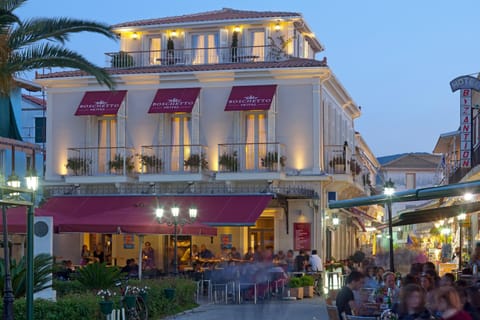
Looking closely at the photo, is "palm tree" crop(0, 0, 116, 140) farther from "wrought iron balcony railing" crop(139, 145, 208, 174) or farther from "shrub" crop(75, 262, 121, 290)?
"wrought iron balcony railing" crop(139, 145, 208, 174)

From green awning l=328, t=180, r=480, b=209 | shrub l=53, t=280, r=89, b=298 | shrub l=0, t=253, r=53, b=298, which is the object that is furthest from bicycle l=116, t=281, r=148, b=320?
green awning l=328, t=180, r=480, b=209

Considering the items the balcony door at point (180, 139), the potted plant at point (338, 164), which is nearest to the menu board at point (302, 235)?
the potted plant at point (338, 164)

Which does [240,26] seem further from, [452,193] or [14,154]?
[452,193]

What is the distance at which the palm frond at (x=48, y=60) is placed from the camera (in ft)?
63.3

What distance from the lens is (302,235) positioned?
3275 cm

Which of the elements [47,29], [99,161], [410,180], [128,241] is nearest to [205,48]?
[99,161]

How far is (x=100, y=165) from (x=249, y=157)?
18.5 ft

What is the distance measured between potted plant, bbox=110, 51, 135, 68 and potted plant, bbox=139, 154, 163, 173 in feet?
13.8

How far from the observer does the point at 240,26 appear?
115 feet

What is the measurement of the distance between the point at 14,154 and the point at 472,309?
30334 millimetres

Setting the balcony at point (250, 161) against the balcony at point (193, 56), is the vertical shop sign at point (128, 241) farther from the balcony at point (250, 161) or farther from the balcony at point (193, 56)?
the balcony at point (193, 56)

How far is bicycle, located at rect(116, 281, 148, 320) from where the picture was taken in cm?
1891

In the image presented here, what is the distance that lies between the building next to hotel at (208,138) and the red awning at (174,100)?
36 millimetres

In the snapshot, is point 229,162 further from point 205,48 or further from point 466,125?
point 466,125
